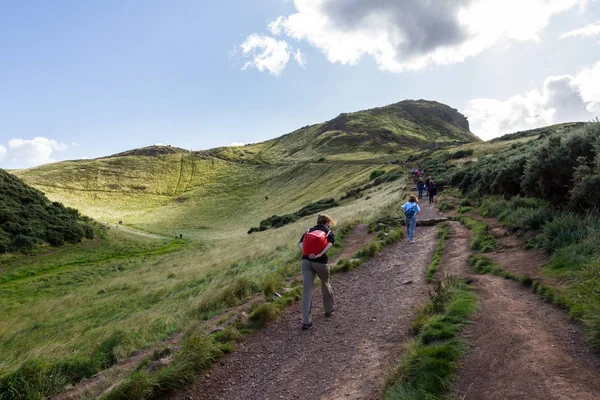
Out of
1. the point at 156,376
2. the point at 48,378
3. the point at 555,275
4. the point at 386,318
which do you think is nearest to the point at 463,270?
the point at 555,275

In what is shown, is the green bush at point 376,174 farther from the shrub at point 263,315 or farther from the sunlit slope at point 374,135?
the shrub at point 263,315

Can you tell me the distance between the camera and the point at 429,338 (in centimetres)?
587

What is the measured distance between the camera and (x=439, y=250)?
41.8 ft

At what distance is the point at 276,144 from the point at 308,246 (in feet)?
479

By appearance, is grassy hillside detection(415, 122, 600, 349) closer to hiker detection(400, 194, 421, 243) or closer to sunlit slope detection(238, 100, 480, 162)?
hiker detection(400, 194, 421, 243)

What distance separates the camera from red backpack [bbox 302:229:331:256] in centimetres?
789

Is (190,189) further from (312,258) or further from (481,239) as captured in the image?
(312,258)

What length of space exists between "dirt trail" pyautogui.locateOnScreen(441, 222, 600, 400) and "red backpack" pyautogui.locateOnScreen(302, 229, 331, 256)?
311 cm

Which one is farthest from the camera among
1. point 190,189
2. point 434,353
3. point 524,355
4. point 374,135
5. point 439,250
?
point 374,135

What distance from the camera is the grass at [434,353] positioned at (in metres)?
4.48

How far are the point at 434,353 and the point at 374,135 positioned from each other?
12260 cm

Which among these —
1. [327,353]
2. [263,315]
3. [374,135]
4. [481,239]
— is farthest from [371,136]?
[327,353]

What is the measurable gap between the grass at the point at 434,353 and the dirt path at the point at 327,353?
1.28 ft

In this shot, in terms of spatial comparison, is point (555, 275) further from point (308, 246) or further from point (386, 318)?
point (308, 246)
